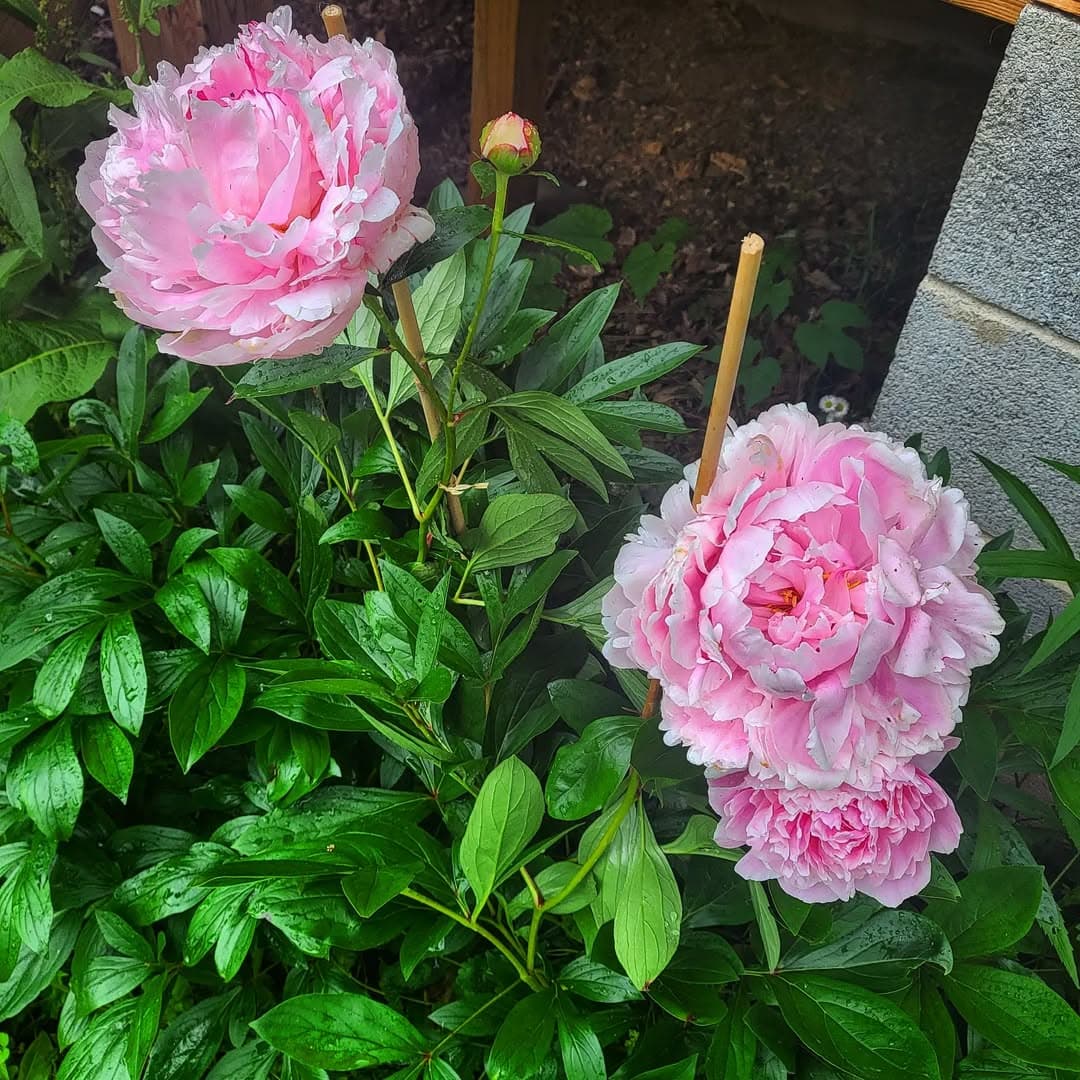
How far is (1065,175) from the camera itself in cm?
105


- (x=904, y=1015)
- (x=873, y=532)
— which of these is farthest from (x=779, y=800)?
(x=904, y=1015)

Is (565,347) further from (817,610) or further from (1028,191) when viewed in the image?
(1028,191)

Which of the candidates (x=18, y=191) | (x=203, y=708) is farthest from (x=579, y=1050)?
(x=18, y=191)

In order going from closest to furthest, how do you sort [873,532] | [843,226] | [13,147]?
[873,532], [13,147], [843,226]

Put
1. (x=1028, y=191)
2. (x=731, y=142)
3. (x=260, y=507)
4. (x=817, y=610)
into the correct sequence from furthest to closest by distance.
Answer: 1. (x=731, y=142)
2. (x=1028, y=191)
3. (x=260, y=507)
4. (x=817, y=610)

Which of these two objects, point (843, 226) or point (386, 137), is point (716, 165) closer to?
point (843, 226)

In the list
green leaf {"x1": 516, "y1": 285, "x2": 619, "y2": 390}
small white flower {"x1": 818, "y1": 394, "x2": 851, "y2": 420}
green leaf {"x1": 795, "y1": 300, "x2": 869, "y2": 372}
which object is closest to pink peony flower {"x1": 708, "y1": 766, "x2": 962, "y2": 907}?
green leaf {"x1": 516, "y1": 285, "x2": 619, "y2": 390}

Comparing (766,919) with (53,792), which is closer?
(766,919)

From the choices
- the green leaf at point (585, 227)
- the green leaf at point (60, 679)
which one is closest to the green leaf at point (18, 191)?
the green leaf at point (60, 679)

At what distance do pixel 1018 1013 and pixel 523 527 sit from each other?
553 mm

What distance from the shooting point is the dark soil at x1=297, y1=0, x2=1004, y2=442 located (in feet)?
6.95

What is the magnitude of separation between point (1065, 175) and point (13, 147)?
1.10 m

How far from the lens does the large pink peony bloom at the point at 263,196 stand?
1.66 ft

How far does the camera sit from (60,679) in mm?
857
